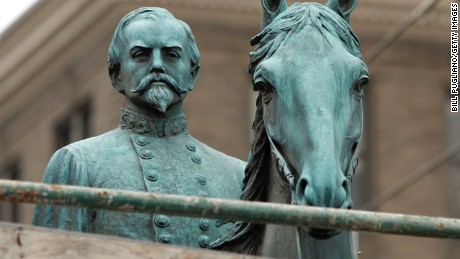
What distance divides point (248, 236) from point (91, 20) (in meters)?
33.5

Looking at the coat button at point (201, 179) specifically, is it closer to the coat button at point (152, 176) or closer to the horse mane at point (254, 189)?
the coat button at point (152, 176)

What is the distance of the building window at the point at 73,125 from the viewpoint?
141ft

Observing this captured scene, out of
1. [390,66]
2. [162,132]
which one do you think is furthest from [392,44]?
[162,132]

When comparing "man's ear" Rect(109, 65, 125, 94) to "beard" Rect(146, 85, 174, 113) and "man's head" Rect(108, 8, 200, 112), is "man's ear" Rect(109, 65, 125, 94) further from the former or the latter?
"beard" Rect(146, 85, 174, 113)

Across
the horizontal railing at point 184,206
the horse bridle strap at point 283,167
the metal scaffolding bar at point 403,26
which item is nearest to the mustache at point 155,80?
the horse bridle strap at point 283,167

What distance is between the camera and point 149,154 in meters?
13.4

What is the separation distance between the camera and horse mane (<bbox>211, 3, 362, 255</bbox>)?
12.3 m

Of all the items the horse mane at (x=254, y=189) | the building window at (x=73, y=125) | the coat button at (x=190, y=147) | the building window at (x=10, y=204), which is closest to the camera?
the horse mane at (x=254, y=189)

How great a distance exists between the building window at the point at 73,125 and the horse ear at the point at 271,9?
29.8 meters

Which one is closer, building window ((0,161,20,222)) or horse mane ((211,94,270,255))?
horse mane ((211,94,270,255))

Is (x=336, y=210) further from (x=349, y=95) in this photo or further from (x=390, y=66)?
(x=390, y=66)

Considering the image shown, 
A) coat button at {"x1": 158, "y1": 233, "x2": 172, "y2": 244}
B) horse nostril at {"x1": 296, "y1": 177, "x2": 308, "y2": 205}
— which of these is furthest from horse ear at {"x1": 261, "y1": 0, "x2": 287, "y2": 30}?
horse nostril at {"x1": 296, "y1": 177, "x2": 308, "y2": 205}

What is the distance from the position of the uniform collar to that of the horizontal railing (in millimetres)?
2187

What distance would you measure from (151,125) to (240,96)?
2948 centimetres
